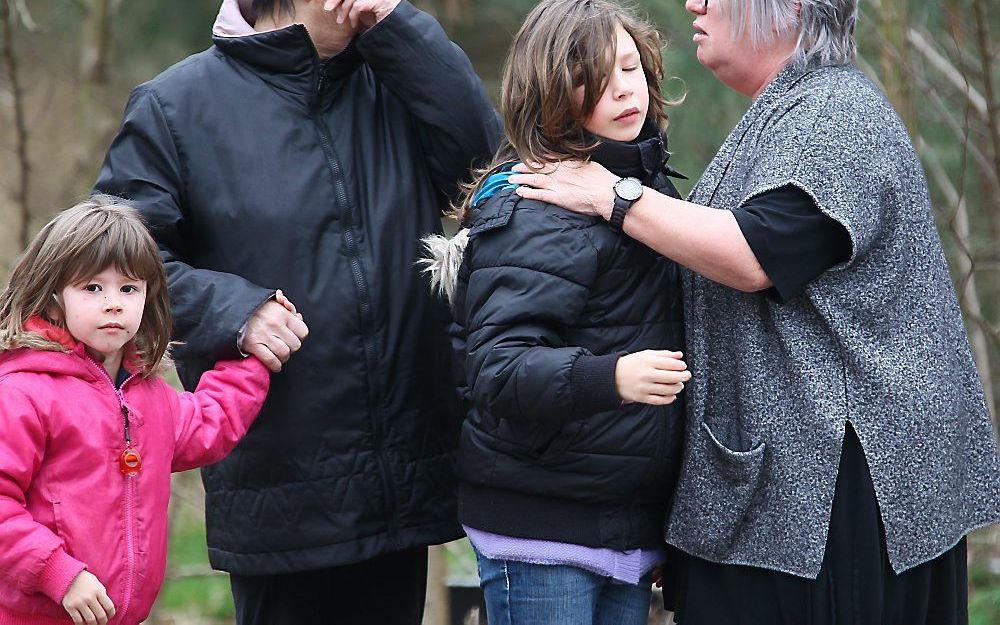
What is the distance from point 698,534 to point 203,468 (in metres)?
1.03

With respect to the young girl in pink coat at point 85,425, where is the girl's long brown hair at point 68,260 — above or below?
above

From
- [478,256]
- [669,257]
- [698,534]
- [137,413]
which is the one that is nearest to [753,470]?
[698,534]

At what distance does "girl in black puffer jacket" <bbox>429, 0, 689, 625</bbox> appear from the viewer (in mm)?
2129

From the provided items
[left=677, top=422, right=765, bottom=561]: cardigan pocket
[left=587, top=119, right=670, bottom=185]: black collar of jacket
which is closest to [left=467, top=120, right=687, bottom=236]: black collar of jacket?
[left=587, top=119, right=670, bottom=185]: black collar of jacket

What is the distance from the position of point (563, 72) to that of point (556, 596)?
3.12 feet

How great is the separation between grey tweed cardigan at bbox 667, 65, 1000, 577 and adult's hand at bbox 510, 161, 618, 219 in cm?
22

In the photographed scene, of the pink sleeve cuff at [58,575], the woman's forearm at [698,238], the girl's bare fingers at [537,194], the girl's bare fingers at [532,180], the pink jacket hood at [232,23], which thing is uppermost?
the pink jacket hood at [232,23]

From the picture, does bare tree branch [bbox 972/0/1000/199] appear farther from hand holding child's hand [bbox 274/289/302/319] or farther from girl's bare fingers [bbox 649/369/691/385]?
hand holding child's hand [bbox 274/289/302/319]

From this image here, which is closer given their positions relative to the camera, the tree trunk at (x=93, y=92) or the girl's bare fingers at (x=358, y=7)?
the girl's bare fingers at (x=358, y=7)

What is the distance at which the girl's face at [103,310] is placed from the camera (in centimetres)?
212

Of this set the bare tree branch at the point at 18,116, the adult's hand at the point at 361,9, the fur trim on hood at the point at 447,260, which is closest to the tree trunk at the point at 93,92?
the bare tree branch at the point at 18,116

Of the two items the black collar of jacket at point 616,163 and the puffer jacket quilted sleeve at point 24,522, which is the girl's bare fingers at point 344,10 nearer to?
the black collar of jacket at point 616,163

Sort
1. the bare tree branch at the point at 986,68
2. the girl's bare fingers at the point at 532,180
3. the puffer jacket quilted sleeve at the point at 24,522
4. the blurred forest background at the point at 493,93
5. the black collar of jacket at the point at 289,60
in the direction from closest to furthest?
the puffer jacket quilted sleeve at the point at 24,522, the girl's bare fingers at the point at 532,180, the black collar of jacket at the point at 289,60, the bare tree branch at the point at 986,68, the blurred forest background at the point at 493,93

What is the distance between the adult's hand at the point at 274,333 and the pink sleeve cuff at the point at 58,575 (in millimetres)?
519
